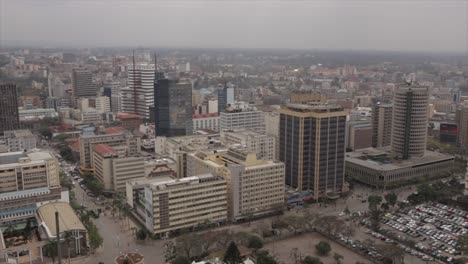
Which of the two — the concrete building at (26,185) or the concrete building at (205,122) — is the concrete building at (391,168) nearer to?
the concrete building at (205,122)

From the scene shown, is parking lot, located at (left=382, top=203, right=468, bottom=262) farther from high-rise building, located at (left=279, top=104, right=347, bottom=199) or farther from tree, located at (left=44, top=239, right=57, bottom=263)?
tree, located at (left=44, top=239, right=57, bottom=263)

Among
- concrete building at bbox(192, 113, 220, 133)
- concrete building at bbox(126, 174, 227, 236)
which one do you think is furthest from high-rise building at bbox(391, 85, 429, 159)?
concrete building at bbox(192, 113, 220, 133)

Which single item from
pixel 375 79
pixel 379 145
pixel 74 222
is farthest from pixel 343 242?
pixel 375 79

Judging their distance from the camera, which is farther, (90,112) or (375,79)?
(375,79)

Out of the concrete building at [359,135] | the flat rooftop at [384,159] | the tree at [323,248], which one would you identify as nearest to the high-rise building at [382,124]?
the concrete building at [359,135]

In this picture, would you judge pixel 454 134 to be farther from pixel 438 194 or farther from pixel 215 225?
pixel 215 225

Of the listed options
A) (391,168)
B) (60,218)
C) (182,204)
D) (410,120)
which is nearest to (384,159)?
(391,168)

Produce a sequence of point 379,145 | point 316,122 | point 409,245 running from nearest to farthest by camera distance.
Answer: point 409,245 → point 316,122 → point 379,145
